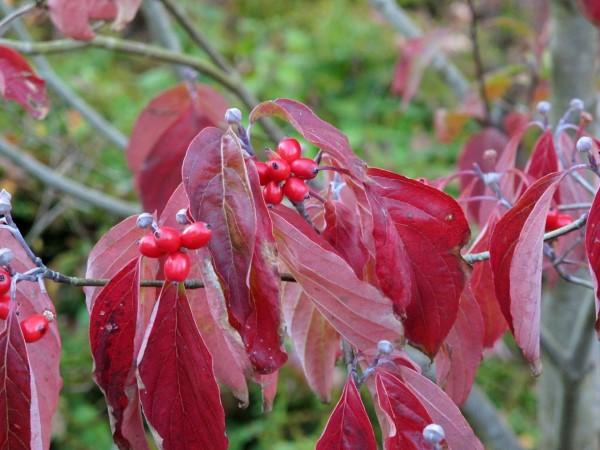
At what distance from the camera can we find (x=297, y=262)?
60 cm

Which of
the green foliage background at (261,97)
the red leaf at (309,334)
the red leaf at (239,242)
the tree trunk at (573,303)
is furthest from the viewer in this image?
the green foliage background at (261,97)

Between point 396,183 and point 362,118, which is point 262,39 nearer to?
point 362,118

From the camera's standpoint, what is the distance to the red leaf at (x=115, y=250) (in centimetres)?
68

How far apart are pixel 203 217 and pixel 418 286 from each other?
20 centimetres

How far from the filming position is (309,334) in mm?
784

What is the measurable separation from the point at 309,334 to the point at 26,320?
0.28 meters

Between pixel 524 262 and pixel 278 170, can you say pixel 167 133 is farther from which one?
pixel 524 262

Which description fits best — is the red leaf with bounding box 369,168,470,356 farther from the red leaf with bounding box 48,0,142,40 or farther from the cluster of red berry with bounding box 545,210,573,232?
the red leaf with bounding box 48,0,142,40

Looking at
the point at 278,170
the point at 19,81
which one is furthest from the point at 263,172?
the point at 19,81

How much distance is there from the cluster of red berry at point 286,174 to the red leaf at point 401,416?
17cm

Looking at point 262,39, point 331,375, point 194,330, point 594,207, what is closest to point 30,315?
point 194,330

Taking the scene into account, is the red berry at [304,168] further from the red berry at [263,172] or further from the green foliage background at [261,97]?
the green foliage background at [261,97]

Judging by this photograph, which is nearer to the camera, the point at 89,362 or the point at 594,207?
the point at 594,207

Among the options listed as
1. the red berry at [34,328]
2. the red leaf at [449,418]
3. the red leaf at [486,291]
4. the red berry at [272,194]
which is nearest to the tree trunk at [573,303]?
the red leaf at [486,291]
